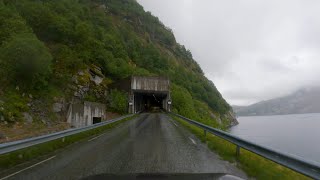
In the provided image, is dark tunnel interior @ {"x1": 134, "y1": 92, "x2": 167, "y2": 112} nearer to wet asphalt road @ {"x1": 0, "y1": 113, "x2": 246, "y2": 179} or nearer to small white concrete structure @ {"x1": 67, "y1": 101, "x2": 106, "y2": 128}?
small white concrete structure @ {"x1": 67, "y1": 101, "x2": 106, "y2": 128}

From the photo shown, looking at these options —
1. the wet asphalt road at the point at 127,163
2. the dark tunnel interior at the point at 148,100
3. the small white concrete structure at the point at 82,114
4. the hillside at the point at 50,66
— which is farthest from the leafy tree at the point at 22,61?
the dark tunnel interior at the point at 148,100

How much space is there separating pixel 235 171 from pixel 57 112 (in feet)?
96.6

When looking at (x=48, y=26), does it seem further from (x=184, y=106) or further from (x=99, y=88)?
(x=184, y=106)

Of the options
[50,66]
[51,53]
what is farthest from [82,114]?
[51,53]

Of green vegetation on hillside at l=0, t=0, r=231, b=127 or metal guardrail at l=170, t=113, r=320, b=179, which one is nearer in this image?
metal guardrail at l=170, t=113, r=320, b=179

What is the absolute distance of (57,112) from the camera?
113 ft

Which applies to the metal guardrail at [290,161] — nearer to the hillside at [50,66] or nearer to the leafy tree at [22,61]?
the hillside at [50,66]

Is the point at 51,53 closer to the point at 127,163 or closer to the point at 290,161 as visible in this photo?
the point at 127,163

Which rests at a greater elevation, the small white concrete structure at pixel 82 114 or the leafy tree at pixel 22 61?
the leafy tree at pixel 22 61

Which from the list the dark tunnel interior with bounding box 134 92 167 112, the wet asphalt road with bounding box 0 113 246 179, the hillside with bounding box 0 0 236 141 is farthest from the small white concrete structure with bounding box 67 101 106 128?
the dark tunnel interior with bounding box 134 92 167 112

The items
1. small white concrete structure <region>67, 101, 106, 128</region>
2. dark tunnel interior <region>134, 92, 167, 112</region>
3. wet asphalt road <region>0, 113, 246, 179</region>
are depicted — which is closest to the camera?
wet asphalt road <region>0, 113, 246, 179</region>

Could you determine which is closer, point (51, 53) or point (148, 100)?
point (51, 53)

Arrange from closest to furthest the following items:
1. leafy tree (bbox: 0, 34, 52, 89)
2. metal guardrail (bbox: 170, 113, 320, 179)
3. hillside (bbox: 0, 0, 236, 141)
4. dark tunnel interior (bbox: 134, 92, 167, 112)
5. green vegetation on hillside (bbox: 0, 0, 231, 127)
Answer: metal guardrail (bbox: 170, 113, 320, 179)
hillside (bbox: 0, 0, 236, 141)
leafy tree (bbox: 0, 34, 52, 89)
green vegetation on hillside (bbox: 0, 0, 231, 127)
dark tunnel interior (bbox: 134, 92, 167, 112)

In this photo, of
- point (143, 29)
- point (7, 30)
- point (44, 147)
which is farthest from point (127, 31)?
point (44, 147)
